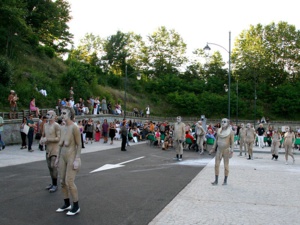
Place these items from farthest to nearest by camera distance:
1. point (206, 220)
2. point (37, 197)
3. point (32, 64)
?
point (32, 64)
point (37, 197)
point (206, 220)

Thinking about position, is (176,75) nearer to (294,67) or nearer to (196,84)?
(196,84)

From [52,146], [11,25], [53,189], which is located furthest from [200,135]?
[11,25]

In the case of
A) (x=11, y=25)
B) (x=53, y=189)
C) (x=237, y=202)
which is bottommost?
(x=237, y=202)

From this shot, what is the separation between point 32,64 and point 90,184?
33.8m

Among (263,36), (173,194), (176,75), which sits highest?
(263,36)

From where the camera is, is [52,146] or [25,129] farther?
[25,129]

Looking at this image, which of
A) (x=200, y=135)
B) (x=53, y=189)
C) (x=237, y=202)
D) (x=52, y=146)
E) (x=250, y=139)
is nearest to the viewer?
(x=237, y=202)

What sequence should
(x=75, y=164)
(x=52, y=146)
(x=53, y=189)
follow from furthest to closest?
(x=52, y=146)
(x=53, y=189)
(x=75, y=164)

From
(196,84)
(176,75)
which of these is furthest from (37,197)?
(176,75)

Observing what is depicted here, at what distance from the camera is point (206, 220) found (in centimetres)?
638

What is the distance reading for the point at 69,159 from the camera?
261 inches

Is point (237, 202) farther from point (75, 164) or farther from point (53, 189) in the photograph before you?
point (53, 189)

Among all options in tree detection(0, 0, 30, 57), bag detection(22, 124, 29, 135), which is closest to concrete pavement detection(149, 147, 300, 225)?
bag detection(22, 124, 29, 135)

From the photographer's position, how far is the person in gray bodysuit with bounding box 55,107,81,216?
6.54 m
